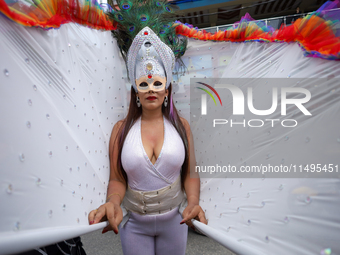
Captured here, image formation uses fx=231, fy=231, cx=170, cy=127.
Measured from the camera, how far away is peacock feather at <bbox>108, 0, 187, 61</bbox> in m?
1.07

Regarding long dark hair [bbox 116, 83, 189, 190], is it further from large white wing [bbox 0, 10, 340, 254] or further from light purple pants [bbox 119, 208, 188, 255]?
light purple pants [bbox 119, 208, 188, 255]

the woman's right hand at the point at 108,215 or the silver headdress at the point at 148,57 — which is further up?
the silver headdress at the point at 148,57

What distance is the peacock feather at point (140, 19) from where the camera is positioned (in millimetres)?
1065

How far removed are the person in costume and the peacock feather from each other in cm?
2

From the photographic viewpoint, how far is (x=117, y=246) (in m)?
2.43

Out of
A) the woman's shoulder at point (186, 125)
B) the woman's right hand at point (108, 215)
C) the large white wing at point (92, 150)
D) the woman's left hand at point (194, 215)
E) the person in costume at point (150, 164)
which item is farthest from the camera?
the woman's shoulder at point (186, 125)

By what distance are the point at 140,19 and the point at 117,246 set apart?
226cm

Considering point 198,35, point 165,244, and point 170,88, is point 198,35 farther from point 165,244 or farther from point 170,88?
point 165,244

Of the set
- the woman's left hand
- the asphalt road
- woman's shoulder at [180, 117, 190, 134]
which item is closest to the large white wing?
the woman's left hand

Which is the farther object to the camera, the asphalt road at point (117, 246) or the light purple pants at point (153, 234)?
the asphalt road at point (117, 246)

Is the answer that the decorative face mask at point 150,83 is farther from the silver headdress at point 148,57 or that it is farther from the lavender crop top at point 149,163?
the lavender crop top at point 149,163

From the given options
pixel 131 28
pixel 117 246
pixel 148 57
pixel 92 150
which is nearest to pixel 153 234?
pixel 92 150

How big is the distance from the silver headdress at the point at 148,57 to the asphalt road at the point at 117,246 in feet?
6.39

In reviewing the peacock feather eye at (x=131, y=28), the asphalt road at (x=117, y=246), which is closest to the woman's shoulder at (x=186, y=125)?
the peacock feather eye at (x=131, y=28)
